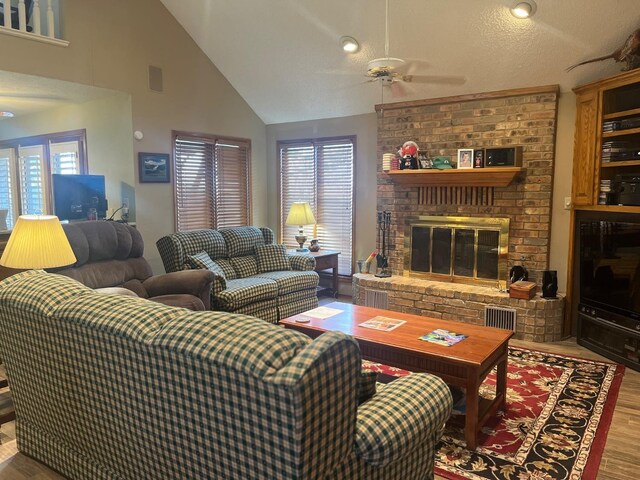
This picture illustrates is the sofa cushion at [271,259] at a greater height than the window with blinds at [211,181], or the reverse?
the window with blinds at [211,181]

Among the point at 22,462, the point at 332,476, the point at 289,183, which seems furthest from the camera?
the point at 289,183

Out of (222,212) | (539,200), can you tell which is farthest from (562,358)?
(222,212)

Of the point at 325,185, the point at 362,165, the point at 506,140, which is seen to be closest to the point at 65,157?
the point at 325,185

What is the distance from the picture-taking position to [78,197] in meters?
4.75

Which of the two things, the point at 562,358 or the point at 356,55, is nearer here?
the point at 562,358

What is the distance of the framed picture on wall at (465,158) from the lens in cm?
486

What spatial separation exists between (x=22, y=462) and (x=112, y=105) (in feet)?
12.9

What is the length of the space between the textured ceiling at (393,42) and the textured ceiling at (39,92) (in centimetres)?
136

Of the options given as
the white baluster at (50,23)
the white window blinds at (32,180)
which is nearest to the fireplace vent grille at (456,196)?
the white baluster at (50,23)

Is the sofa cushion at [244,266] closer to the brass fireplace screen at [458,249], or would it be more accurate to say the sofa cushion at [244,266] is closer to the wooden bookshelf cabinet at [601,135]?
the brass fireplace screen at [458,249]

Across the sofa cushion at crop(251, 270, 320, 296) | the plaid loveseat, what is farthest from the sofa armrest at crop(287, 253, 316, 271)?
the plaid loveseat

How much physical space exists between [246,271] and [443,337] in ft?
8.71

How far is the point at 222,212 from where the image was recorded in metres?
6.30

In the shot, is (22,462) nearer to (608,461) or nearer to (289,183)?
(608,461)
